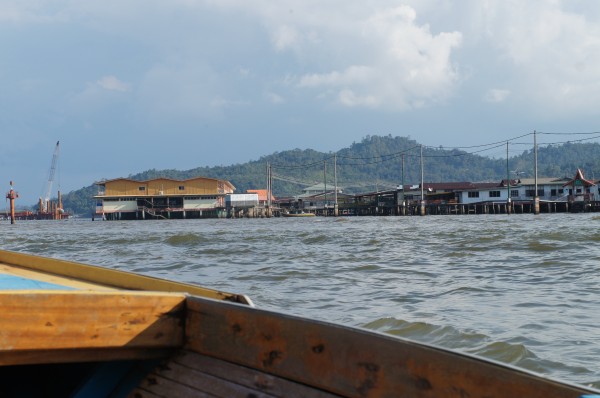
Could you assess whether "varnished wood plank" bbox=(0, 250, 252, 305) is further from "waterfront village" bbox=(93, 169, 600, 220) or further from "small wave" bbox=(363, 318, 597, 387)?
"waterfront village" bbox=(93, 169, 600, 220)

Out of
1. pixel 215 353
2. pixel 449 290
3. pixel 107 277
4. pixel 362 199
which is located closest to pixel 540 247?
pixel 449 290

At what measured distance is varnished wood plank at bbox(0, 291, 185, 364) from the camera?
1.94 m

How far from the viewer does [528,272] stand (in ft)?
29.7

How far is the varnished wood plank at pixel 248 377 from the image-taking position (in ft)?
6.02

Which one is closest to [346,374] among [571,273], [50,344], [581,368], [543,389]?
[543,389]

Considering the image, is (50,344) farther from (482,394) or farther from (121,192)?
(121,192)

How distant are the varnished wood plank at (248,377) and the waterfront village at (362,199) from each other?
57945 mm

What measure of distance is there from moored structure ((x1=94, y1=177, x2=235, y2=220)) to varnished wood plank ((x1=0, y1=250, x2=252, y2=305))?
64760mm

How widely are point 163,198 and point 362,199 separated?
24.8m

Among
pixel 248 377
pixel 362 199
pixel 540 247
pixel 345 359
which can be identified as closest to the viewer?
pixel 345 359

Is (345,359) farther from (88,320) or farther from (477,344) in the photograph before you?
(477,344)

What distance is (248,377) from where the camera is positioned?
6.50 ft

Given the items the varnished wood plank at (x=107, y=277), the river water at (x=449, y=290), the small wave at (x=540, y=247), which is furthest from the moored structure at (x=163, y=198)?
the varnished wood plank at (x=107, y=277)

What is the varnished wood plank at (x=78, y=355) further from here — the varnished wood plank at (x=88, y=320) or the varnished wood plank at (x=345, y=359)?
the varnished wood plank at (x=345, y=359)
